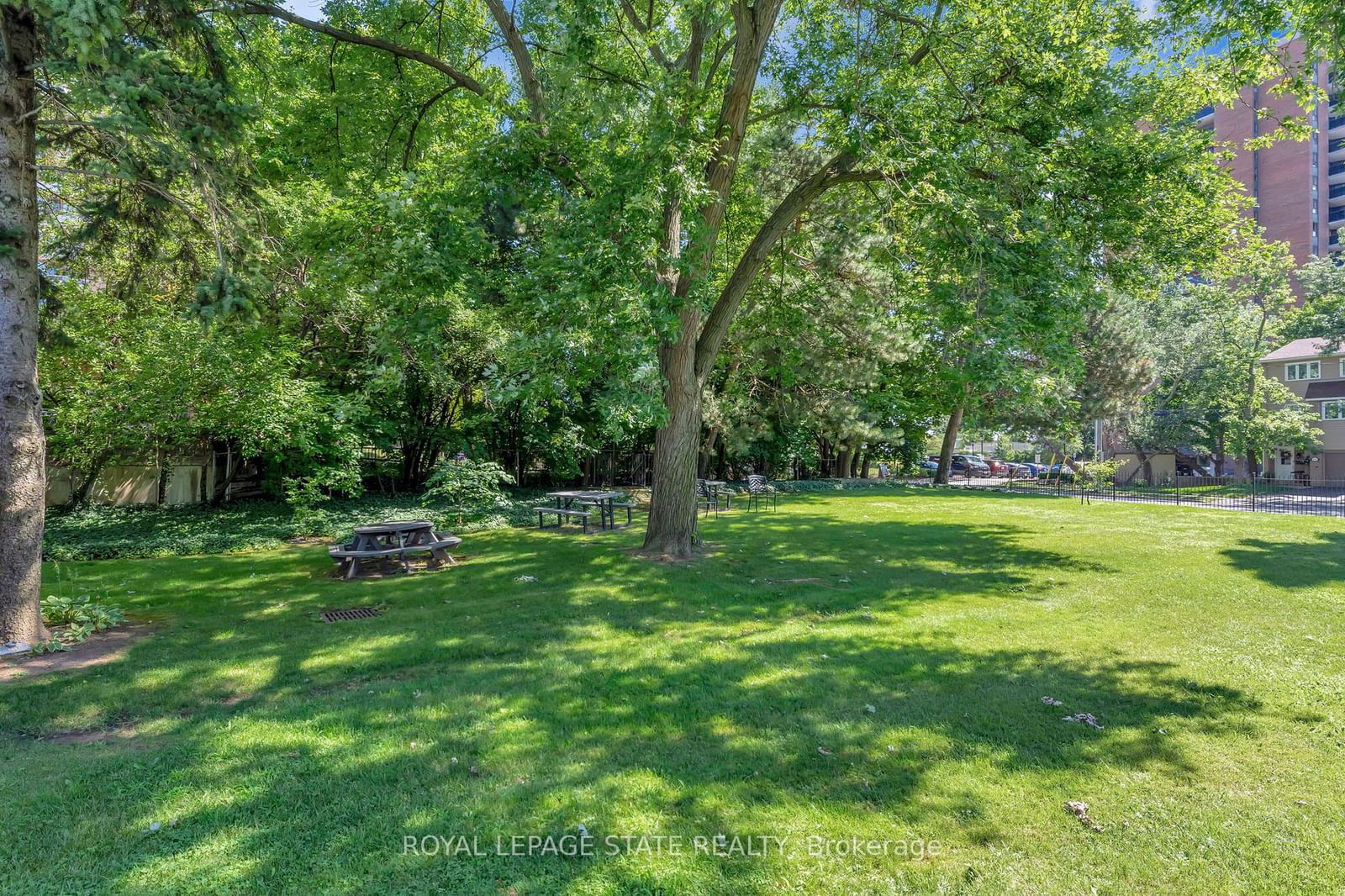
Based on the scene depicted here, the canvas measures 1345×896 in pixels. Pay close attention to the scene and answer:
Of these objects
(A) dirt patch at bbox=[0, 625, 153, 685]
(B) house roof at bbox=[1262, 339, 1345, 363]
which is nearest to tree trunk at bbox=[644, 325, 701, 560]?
(A) dirt patch at bbox=[0, 625, 153, 685]

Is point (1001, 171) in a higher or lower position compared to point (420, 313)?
higher

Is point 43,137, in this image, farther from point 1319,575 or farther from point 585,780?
point 1319,575

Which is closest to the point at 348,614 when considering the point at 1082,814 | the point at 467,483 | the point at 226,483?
the point at 467,483

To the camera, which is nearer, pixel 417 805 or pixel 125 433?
pixel 417 805

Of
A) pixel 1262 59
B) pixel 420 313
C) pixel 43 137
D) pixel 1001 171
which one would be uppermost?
pixel 1262 59

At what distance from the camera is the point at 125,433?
11.0 metres

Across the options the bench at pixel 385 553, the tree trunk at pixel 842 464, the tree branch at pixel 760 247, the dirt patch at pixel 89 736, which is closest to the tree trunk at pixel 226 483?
the bench at pixel 385 553

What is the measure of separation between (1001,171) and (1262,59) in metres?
3.69

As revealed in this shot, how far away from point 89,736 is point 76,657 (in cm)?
211

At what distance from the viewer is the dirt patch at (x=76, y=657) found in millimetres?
5168

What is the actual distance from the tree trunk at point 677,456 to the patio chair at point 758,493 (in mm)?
8347

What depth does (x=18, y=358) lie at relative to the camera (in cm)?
569

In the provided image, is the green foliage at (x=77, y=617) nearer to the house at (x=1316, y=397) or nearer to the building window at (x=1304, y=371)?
the house at (x=1316, y=397)

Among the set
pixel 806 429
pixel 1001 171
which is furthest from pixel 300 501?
pixel 806 429
